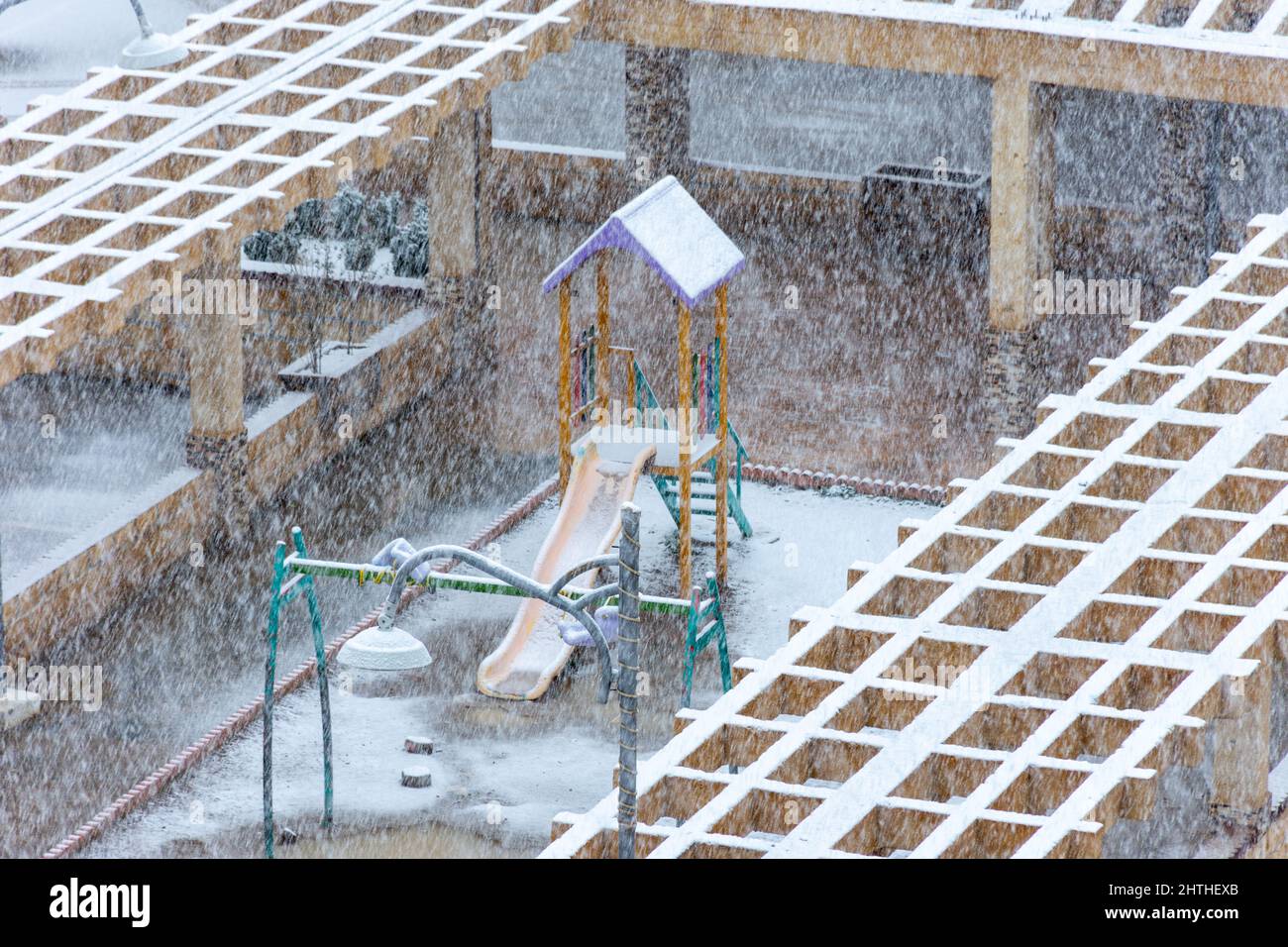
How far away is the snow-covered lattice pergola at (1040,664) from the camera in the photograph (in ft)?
52.2

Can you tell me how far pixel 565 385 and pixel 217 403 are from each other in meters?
3.42

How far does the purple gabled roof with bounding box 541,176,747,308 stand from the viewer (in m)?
24.9

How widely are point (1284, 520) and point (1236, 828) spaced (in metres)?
2.18

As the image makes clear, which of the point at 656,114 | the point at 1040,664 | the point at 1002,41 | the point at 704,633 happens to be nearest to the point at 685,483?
the point at 704,633

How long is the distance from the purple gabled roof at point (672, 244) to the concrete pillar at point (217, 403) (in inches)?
136

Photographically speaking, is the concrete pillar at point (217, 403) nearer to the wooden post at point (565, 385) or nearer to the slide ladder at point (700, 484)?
the wooden post at point (565, 385)

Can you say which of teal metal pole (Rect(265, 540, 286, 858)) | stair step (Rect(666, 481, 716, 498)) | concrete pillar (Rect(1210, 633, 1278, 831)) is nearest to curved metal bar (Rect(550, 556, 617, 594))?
concrete pillar (Rect(1210, 633, 1278, 831))

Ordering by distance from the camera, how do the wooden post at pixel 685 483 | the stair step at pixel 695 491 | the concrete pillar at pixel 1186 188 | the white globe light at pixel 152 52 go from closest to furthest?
the white globe light at pixel 152 52 → the wooden post at pixel 685 483 → the stair step at pixel 695 491 → the concrete pillar at pixel 1186 188

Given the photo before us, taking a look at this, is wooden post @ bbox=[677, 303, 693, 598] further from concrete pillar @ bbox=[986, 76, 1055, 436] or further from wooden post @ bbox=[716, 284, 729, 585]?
concrete pillar @ bbox=[986, 76, 1055, 436]

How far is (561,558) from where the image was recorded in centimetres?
2589

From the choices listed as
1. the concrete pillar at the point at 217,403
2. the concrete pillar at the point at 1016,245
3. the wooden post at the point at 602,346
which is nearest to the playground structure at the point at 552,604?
the wooden post at the point at 602,346

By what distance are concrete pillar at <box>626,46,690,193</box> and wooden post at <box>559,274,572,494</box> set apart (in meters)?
11.0

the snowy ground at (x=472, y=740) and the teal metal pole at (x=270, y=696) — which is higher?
the teal metal pole at (x=270, y=696)

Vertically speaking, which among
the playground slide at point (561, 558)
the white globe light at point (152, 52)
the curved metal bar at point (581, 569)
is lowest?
the playground slide at point (561, 558)
